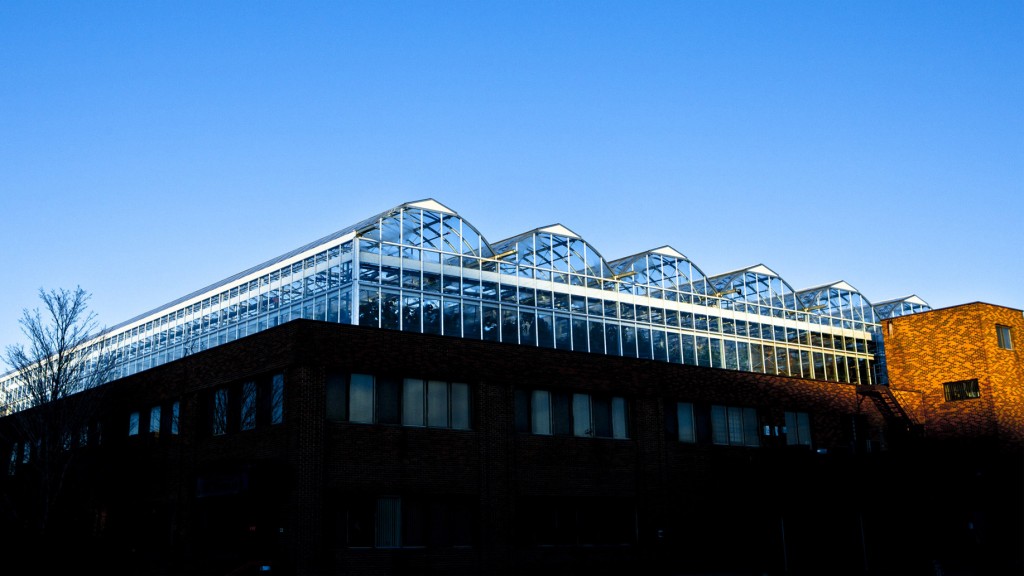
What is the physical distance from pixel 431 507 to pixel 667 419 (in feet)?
39.8

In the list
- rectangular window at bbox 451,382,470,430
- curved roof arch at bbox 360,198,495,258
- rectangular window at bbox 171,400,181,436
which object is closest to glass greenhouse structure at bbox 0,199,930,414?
curved roof arch at bbox 360,198,495,258

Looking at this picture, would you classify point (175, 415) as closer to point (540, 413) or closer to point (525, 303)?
point (540, 413)

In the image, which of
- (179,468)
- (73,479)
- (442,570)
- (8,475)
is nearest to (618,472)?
(442,570)

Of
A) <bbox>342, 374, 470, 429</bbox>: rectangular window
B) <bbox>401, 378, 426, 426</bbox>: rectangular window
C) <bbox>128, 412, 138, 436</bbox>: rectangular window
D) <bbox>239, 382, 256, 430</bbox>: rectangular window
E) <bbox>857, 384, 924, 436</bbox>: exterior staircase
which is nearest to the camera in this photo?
<bbox>342, 374, 470, 429</bbox>: rectangular window

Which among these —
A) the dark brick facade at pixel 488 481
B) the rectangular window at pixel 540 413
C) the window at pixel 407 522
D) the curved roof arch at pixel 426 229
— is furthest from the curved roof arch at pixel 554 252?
the window at pixel 407 522

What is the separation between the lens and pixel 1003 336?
49906 millimetres

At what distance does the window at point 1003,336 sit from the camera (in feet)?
163

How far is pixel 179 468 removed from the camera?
35.4 meters

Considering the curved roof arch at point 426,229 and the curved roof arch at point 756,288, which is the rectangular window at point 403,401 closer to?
the curved roof arch at point 426,229

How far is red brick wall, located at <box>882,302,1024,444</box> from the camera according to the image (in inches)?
1895

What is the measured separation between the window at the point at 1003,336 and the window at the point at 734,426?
51.1ft

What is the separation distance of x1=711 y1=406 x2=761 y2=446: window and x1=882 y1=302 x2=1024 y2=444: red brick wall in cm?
1157

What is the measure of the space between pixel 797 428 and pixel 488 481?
18342 mm

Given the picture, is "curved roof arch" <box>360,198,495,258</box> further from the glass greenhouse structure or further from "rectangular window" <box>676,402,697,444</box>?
"rectangular window" <box>676,402,697,444</box>
